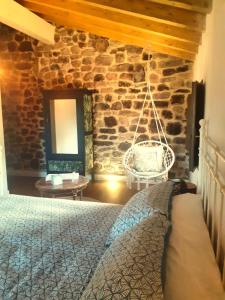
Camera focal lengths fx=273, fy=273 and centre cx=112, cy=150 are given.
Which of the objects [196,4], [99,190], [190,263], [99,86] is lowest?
[99,190]

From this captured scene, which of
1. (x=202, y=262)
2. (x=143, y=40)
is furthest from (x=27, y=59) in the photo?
(x=202, y=262)

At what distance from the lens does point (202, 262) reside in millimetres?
1244

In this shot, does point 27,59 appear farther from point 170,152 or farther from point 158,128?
point 170,152

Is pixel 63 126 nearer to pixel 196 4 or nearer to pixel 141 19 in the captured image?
pixel 141 19

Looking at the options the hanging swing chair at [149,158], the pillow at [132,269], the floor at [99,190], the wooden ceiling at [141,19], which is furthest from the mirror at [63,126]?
the pillow at [132,269]

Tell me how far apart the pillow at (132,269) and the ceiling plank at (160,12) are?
2219 millimetres

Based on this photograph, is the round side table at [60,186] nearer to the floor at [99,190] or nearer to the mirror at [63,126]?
the floor at [99,190]

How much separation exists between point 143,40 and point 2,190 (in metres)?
2.83

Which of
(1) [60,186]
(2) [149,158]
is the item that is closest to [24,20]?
(1) [60,186]

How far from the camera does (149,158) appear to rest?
14.1 ft

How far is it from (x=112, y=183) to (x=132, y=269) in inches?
153

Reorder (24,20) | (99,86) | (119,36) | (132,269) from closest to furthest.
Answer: (132,269), (24,20), (119,36), (99,86)

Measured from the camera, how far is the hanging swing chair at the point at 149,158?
3.95 m

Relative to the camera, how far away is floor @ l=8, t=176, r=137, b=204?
412 centimetres
